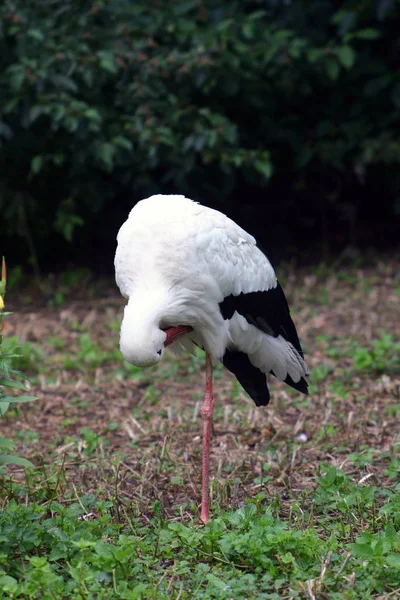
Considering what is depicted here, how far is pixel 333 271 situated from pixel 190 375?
2.90 m

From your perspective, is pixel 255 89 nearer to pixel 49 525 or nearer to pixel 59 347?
pixel 59 347

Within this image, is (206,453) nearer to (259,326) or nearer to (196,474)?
(196,474)

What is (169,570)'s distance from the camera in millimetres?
3371

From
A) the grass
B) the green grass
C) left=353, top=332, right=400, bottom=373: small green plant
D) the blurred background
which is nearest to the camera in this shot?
the green grass

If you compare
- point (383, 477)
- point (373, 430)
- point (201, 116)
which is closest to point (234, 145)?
point (201, 116)

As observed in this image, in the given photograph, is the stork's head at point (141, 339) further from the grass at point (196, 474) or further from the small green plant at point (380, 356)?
the small green plant at point (380, 356)

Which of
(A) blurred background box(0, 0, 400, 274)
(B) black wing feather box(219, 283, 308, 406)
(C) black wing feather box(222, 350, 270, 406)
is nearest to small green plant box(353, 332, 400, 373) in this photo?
(B) black wing feather box(219, 283, 308, 406)

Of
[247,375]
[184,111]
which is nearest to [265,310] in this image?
[247,375]

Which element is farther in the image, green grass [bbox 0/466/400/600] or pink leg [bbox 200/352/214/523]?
pink leg [bbox 200/352/214/523]

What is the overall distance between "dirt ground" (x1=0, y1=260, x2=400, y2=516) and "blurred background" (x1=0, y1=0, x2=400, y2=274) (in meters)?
1.35

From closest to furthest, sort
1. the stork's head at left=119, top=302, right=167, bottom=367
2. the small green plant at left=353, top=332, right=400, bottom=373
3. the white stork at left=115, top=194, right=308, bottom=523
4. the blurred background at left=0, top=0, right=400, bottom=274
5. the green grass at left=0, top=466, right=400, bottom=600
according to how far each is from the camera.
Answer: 1. the green grass at left=0, top=466, right=400, bottom=600
2. the stork's head at left=119, top=302, right=167, bottom=367
3. the white stork at left=115, top=194, right=308, bottom=523
4. the small green plant at left=353, top=332, right=400, bottom=373
5. the blurred background at left=0, top=0, right=400, bottom=274

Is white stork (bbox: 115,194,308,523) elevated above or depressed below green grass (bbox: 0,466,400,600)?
above

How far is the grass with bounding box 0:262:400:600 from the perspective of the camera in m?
3.27

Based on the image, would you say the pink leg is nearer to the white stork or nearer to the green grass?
the white stork
